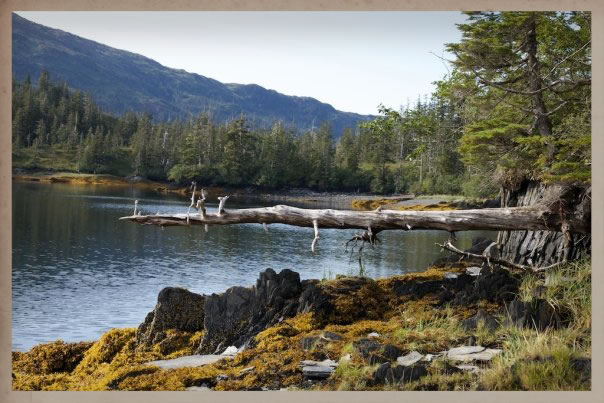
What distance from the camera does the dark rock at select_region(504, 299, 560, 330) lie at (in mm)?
6355

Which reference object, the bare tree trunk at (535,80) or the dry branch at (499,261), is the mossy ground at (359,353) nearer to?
the dry branch at (499,261)

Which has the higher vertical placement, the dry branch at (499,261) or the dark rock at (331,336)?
the dry branch at (499,261)

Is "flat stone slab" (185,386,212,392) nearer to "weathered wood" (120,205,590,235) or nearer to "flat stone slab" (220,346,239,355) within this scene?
"flat stone slab" (220,346,239,355)

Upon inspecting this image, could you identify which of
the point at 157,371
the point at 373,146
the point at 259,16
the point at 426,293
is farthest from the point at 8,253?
the point at 373,146

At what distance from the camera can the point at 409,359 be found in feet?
19.3

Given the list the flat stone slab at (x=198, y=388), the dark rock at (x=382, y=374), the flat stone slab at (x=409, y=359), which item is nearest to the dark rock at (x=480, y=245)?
the flat stone slab at (x=409, y=359)

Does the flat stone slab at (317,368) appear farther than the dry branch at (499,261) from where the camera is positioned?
No

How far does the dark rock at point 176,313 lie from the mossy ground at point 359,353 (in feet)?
0.49

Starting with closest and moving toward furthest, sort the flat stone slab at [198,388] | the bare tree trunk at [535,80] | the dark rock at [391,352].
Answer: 1. the flat stone slab at [198,388]
2. the dark rock at [391,352]
3. the bare tree trunk at [535,80]

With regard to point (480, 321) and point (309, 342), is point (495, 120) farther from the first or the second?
point (309, 342)

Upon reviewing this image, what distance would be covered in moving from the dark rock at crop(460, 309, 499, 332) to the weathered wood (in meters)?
1.45

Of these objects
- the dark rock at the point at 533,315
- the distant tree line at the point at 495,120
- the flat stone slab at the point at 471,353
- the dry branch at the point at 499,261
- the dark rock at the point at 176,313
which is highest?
the distant tree line at the point at 495,120

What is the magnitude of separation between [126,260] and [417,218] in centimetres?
1378

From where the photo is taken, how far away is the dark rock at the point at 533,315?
6355 millimetres
